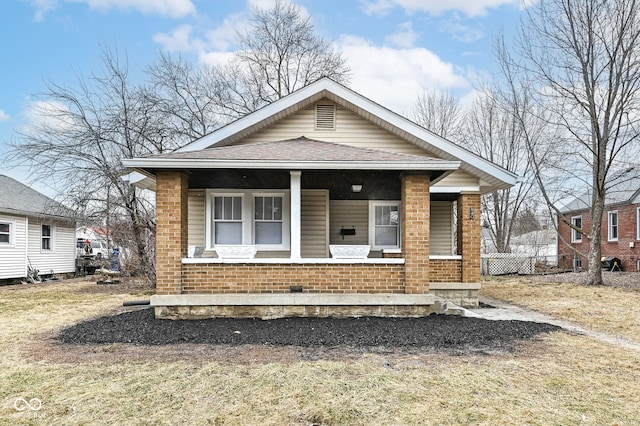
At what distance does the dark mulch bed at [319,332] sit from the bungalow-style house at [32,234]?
12325mm

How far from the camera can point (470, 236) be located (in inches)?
404

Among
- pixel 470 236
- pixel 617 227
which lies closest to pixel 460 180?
pixel 470 236

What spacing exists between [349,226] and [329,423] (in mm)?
8157

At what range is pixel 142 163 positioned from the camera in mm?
7594

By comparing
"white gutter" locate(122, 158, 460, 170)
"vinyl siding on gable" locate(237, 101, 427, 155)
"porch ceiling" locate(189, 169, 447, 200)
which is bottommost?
"porch ceiling" locate(189, 169, 447, 200)

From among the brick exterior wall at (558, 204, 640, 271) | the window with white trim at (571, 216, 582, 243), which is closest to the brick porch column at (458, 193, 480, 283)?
the brick exterior wall at (558, 204, 640, 271)

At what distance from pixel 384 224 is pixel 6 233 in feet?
50.6

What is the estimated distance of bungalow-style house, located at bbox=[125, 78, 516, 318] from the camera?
7.93 m

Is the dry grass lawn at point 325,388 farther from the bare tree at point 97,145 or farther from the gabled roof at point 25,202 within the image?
the gabled roof at point 25,202

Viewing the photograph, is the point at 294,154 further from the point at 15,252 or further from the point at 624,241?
the point at 624,241

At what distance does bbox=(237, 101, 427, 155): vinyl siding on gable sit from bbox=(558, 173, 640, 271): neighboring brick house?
12023 mm

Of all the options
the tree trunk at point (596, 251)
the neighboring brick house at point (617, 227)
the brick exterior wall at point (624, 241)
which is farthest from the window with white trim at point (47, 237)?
the brick exterior wall at point (624, 241)

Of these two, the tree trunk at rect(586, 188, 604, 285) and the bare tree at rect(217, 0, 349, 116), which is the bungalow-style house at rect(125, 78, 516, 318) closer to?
the tree trunk at rect(586, 188, 604, 285)

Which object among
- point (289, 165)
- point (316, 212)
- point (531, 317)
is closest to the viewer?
point (289, 165)
